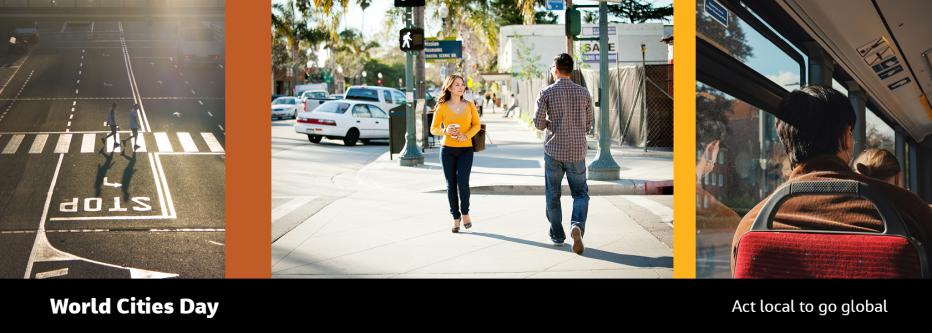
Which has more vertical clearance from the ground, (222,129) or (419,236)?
(222,129)

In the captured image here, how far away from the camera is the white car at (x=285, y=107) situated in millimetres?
40938

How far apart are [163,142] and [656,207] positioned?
21.7 ft

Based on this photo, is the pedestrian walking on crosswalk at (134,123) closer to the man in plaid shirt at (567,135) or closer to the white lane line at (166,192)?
the white lane line at (166,192)

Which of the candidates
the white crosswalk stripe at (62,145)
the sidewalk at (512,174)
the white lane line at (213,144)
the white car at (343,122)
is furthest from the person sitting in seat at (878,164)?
the white car at (343,122)

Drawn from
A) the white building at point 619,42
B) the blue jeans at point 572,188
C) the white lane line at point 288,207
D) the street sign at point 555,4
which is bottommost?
the white lane line at point 288,207

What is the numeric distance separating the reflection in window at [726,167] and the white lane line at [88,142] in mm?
3110

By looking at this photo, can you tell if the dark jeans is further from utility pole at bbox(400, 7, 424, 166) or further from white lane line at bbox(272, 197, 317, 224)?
utility pole at bbox(400, 7, 424, 166)

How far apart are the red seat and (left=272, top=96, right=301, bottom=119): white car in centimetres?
3790

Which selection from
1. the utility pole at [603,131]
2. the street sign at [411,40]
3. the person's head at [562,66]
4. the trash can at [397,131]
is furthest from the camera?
the trash can at [397,131]

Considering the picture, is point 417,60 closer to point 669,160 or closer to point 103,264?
point 669,160
